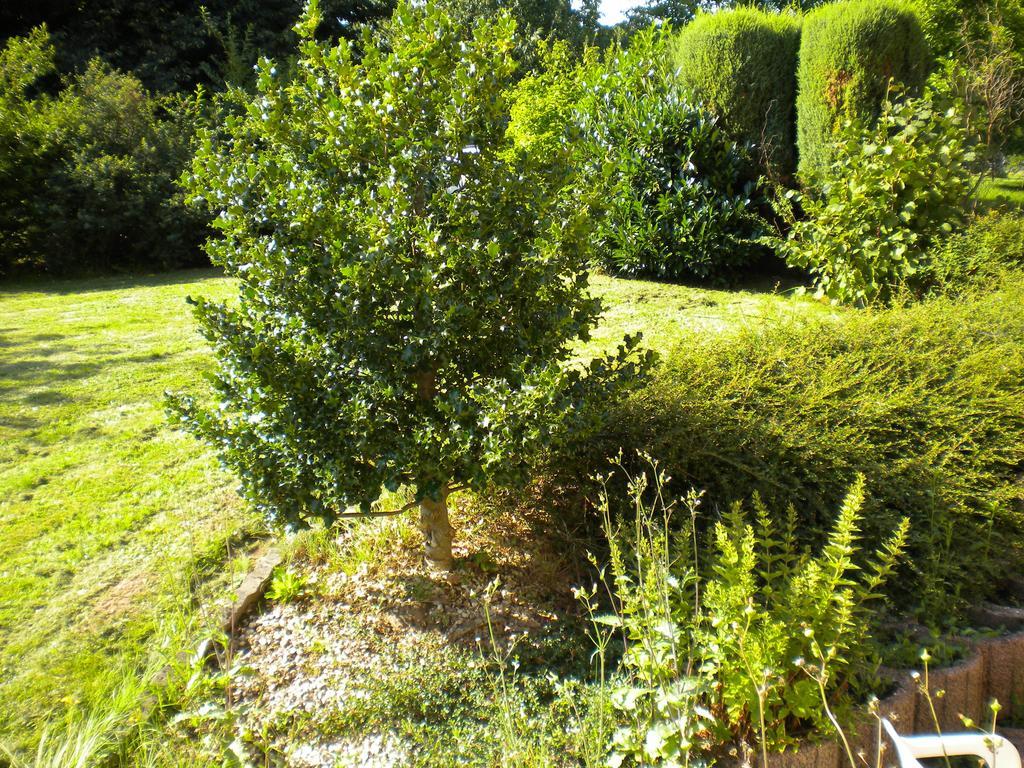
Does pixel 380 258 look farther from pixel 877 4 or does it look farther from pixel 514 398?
pixel 877 4

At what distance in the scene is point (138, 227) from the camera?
37.1ft

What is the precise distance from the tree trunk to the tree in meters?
0.31

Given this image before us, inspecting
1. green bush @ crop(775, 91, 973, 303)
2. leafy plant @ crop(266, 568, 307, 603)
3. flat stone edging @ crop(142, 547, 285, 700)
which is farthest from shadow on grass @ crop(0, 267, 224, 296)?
green bush @ crop(775, 91, 973, 303)

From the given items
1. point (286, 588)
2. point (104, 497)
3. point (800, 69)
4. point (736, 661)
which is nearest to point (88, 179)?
point (104, 497)

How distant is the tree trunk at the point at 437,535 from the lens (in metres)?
3.06

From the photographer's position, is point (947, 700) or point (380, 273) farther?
point (380, 273)

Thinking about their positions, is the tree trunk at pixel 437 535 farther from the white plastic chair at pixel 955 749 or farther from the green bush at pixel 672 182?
the green bush at pixel 672 182

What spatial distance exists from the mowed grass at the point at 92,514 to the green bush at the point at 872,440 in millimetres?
1928

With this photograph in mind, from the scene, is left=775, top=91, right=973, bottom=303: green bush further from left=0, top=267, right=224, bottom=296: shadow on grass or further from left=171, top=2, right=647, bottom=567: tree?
left=0, top=267, right=224, bottom=296: shadow on grass

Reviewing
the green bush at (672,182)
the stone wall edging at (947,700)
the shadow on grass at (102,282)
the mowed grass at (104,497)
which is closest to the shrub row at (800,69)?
the green bush at (672,182)

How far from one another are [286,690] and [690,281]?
639cm

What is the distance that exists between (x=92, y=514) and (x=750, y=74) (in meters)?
7.23

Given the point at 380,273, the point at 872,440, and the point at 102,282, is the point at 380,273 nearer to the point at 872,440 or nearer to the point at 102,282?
the point at 872,440

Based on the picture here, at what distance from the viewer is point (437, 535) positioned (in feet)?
10.2
